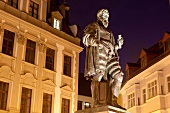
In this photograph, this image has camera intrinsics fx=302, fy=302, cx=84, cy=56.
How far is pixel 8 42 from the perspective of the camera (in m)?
19.9

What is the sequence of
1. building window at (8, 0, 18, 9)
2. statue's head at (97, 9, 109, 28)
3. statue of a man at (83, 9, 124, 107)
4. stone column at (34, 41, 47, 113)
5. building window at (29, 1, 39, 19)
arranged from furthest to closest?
building window at (29, 1, 39, 19) → building window at (8, 0, 18, 9) → stone column at (34, 41, 47, 113) → statue's head at (97, 9, 109, 28) → statue of a man at (83, 9, 124, 107)

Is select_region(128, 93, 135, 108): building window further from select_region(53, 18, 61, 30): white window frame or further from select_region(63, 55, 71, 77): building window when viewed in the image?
select_region(53, 18, 61, 30): white window frame

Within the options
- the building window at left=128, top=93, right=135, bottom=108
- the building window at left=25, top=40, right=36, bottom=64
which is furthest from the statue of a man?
the building window at left=128, top=93, right=135, bottom=108

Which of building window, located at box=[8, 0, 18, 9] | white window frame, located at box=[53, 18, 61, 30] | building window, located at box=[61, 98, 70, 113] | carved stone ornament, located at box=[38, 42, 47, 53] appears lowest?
building window, located at box=[61, 98, 70, 113]

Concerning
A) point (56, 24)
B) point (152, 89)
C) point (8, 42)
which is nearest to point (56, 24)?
point (56, 24)

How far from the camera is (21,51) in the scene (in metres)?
20.4

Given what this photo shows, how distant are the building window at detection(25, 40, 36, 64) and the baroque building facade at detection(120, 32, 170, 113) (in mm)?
9893

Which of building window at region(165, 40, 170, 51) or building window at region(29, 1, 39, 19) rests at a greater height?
building window at region(29, 1, 39, 19)

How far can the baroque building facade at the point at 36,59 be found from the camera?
19.4 metres

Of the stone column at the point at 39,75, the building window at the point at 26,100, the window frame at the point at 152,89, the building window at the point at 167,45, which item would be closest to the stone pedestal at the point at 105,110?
the building window at the point at 26,100

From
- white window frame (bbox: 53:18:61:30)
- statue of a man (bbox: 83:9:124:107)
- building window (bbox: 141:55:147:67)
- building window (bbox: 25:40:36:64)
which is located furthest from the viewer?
building window (bbox: 141:55:147:67)

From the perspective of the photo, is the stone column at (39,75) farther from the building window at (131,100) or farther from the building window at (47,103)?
the building window at (131,100)

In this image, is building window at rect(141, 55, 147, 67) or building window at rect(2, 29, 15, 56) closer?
building window at rect(2, 29, 15, 56)

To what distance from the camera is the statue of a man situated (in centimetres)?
741
